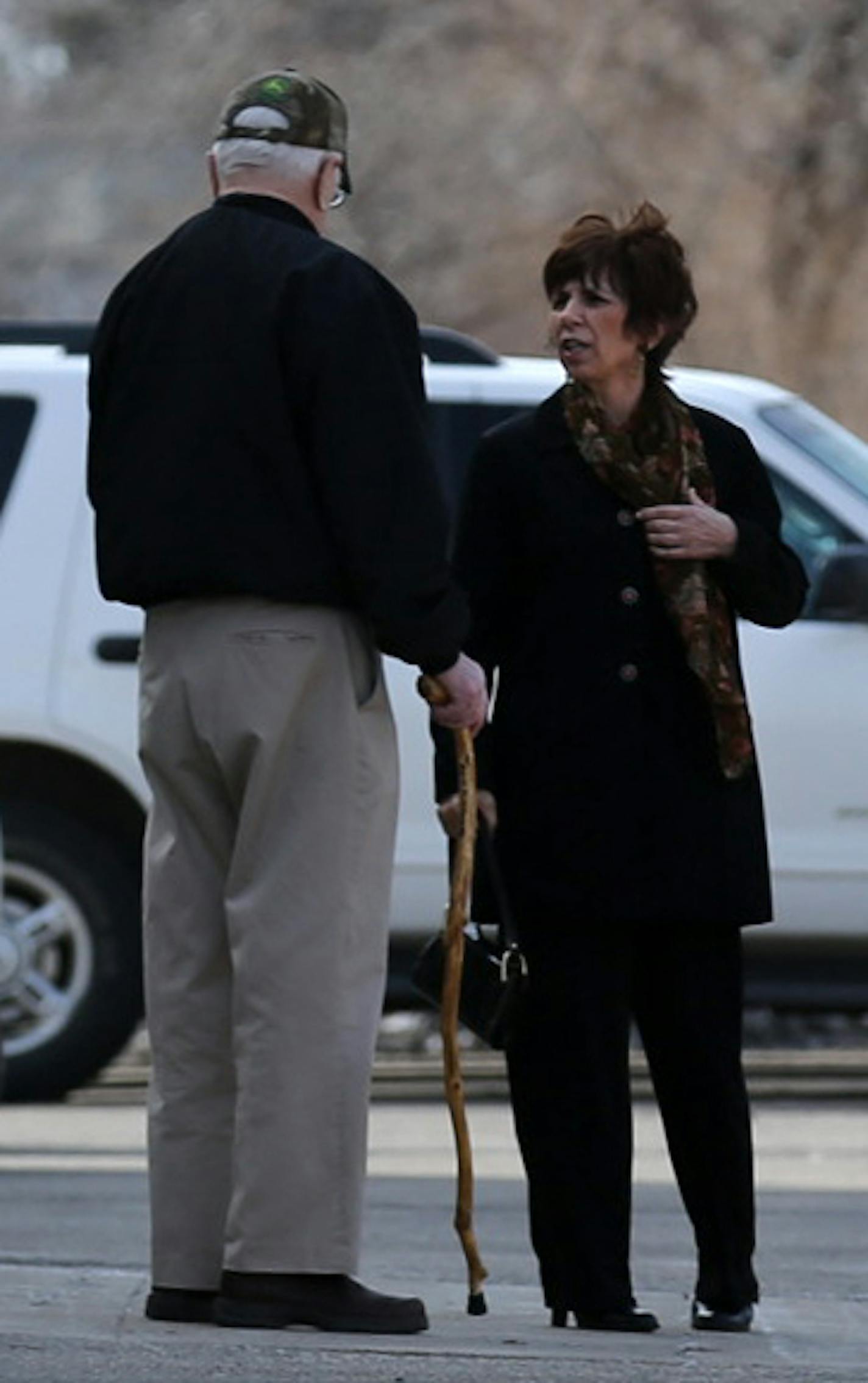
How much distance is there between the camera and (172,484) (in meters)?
6.63

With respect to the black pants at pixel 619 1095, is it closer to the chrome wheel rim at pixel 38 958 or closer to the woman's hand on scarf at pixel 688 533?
the woman's hand on scarf at pixel 688 533

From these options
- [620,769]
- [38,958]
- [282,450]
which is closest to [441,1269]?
[620,769]

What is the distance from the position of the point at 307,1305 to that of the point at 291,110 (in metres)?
1.68

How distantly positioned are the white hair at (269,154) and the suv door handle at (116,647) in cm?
605

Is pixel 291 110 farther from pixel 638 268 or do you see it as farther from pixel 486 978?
pixel 486 978

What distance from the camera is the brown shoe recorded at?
6.64 metres

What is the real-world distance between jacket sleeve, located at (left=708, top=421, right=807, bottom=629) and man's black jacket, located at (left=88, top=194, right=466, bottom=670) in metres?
0.74

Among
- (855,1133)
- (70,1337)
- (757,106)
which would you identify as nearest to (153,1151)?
(70,1337)

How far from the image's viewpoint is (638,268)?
23.8ft

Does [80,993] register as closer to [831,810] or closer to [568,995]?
[831,810]

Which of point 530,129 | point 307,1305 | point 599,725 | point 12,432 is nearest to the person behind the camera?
point 307,1305

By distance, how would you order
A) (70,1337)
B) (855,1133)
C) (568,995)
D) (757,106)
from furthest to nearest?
1. (757,106)
2. (855,1133)
3. (568,995)
4. (70,1337)

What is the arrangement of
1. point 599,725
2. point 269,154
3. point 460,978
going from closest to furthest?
1. point 269,154
2. point 460,978
3. point 599,725

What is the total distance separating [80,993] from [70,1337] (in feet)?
20.4
